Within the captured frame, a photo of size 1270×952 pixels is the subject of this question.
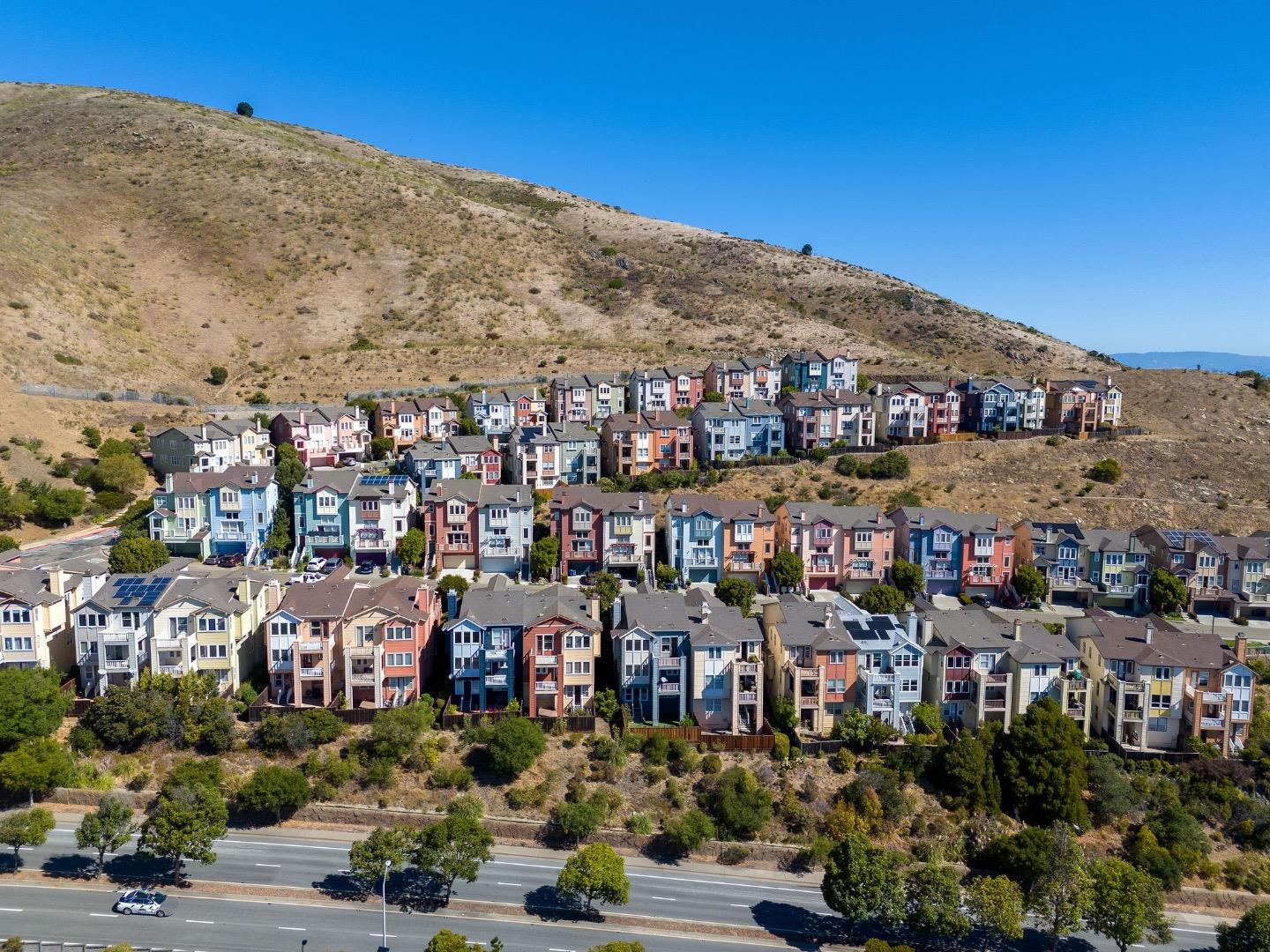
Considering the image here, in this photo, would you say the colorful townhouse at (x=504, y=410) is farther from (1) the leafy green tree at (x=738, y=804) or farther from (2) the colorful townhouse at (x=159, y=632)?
(1) the leafy green tree at (x=738, y=804)

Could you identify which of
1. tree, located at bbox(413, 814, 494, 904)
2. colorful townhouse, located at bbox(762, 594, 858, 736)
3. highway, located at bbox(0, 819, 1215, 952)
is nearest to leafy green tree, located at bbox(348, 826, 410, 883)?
tree, located at bbox(413, 814, 494, 904)

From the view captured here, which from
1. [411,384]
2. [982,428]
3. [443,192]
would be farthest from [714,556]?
[443,192]

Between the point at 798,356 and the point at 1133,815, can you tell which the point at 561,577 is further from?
the point at 798,356

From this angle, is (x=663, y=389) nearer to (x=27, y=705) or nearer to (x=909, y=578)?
(x=909, y=578)

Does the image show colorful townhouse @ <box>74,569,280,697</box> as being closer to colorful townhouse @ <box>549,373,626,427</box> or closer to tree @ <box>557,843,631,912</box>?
tree @ <box>557,843,631,912</box>

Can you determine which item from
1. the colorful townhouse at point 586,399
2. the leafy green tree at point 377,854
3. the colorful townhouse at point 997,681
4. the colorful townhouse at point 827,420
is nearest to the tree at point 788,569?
the colorful townhouse at point 997,681

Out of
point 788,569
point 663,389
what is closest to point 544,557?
point 788,569
